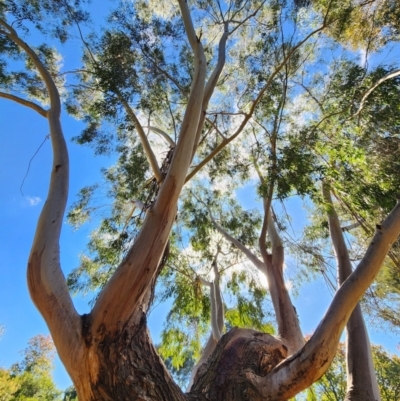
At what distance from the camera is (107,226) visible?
206 inches

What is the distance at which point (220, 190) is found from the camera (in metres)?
6.23

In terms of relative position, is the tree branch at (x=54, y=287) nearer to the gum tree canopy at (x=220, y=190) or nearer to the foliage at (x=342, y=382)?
the gum tree canopy at (x=220, y=190)

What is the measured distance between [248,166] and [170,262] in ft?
7.45

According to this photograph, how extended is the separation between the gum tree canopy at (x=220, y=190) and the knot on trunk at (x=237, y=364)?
0.04 ft

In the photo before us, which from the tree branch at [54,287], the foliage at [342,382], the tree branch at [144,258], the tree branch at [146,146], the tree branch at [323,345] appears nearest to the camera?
the tree branch at [54,287]

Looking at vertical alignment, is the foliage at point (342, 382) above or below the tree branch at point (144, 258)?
below

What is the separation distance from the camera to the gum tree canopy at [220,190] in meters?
1.63

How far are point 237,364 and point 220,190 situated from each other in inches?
173

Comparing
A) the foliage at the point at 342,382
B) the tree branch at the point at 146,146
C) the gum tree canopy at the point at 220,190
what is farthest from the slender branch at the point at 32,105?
the foliage at the point at 342,382

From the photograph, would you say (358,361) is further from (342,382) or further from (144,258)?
(342,382)

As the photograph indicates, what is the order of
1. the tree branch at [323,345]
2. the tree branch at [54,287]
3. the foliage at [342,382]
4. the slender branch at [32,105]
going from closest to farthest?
the tree branch at [54,287] < the tree branch at [323,345] < the slender branch at [32,105] < the foliage at [342,382]

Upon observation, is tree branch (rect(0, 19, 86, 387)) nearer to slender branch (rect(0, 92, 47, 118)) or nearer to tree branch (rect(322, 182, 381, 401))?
slender branch (rect(0, 92, 47, 118))

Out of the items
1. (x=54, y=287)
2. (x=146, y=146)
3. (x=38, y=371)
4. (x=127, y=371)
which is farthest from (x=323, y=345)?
(x=38, y=371)

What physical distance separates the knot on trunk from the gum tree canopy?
0.01 metres
